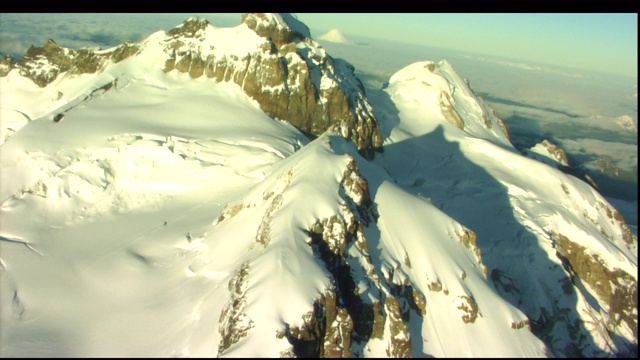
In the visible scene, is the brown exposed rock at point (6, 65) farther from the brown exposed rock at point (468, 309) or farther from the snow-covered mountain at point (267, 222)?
the brown exposed rock at point (468, 309)

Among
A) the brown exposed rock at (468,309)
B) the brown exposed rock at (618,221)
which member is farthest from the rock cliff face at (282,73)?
the brown exposed rock at (618,221)

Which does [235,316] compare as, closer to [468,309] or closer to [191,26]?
[468,309]

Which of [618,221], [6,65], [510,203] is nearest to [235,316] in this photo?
[510,203]

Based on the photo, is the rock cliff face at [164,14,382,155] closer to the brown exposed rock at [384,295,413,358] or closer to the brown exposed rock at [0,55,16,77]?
the brown exposed rock at [0,55,16,77]

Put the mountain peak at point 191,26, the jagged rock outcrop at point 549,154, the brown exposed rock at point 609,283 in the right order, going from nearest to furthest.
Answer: the brown exposed rock at point 609,283, the mountain peak at point 191,26, the jagged rock outcrop at point 549,154

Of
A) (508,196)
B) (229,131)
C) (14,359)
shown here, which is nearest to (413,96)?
(508,196)
